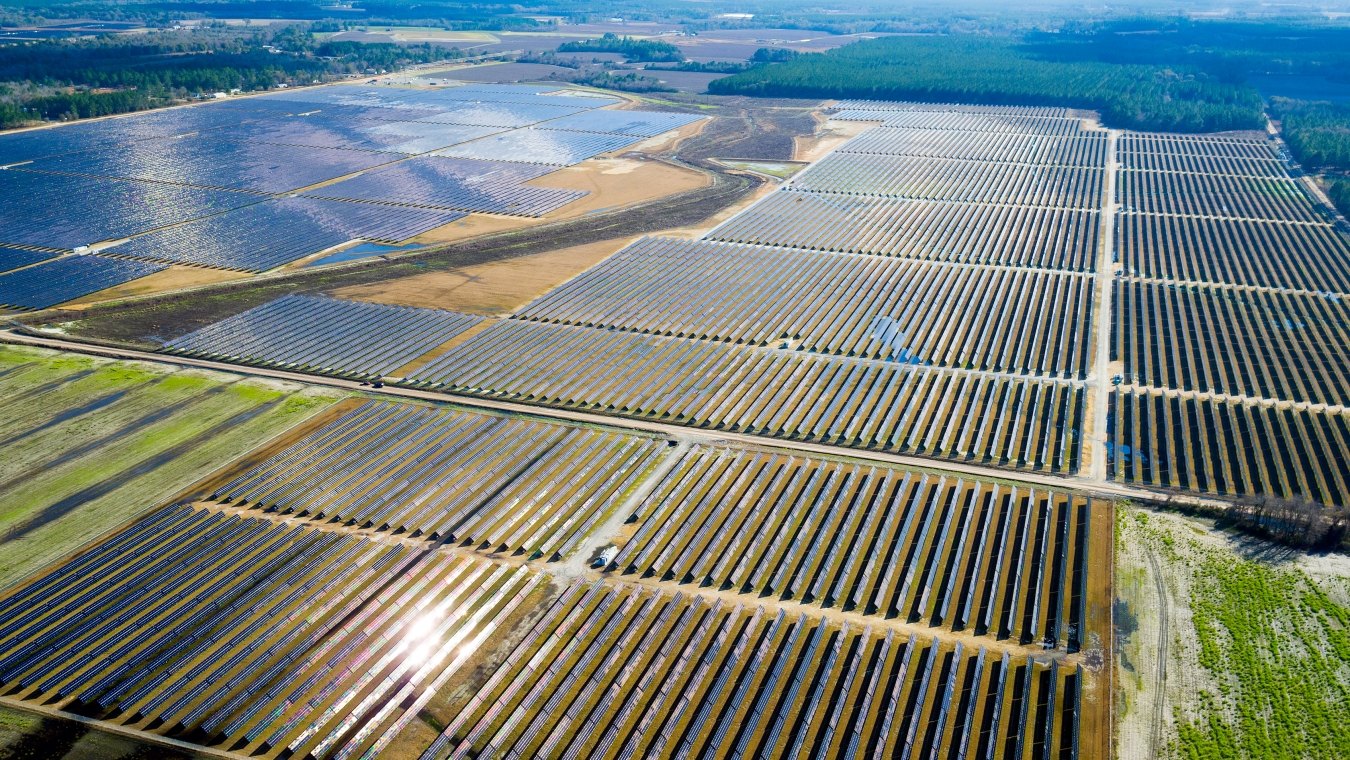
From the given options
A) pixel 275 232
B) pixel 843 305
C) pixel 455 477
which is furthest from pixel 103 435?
pixel 843 305

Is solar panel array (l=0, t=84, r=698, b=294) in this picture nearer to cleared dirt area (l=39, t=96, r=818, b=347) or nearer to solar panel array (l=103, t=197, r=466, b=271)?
Answer: solar panel array (l=103, t=197, r=466, b=271)

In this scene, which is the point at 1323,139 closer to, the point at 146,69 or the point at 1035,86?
the point at 1035,86

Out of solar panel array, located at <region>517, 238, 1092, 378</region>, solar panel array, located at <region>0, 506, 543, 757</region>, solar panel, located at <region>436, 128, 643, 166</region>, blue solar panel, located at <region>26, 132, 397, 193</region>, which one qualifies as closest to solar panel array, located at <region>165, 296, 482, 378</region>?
solar panel array, located at <region>517, 238, 1092, 378</region>

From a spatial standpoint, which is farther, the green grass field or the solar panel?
the solar panel

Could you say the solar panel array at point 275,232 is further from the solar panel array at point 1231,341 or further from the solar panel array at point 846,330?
the solar panel array at point 1231,341

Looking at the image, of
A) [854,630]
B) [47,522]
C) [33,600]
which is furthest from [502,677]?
[47,522]

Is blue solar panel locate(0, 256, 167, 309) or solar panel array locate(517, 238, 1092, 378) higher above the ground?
solar panel array locate(517, 238, 1092, 378)

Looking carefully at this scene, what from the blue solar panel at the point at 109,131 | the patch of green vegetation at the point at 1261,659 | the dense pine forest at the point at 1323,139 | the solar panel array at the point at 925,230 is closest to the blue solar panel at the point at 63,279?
the blue solar panel at the point at 109,131

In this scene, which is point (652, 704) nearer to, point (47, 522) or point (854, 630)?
point (854, 630)
